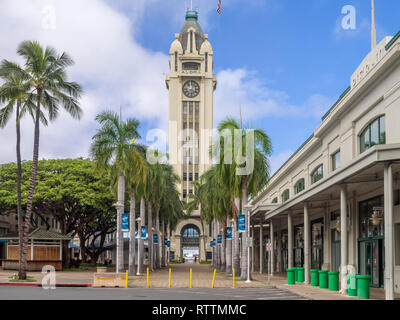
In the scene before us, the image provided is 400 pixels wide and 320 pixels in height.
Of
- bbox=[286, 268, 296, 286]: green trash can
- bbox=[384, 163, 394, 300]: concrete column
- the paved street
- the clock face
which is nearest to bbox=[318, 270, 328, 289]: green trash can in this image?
the paved street

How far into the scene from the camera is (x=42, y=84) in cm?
3547

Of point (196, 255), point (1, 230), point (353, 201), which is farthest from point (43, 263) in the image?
point (196, 255)

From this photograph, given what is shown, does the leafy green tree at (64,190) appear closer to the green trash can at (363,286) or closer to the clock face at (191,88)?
the green trash can at (363,286)

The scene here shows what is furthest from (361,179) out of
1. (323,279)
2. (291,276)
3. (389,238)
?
(291,276)

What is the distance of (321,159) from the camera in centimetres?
3981

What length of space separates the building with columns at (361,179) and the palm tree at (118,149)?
442 inches

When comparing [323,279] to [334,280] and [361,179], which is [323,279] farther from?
[361,179]

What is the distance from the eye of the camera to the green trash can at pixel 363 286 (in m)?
22.2

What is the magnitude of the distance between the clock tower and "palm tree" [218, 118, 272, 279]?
81.9 meters

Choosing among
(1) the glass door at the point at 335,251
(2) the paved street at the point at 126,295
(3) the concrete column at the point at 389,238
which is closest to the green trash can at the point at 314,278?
(2) the paved street at the point at 126,295

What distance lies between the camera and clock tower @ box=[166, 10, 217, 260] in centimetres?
12475

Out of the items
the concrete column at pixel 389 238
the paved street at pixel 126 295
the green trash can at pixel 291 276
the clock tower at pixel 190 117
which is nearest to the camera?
the concrete column at pixel 389 238

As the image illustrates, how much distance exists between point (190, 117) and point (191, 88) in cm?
661

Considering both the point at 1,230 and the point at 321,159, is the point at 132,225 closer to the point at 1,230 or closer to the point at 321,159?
the point at 321,159
